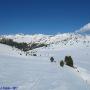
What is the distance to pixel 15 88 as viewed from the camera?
1588 centimetres

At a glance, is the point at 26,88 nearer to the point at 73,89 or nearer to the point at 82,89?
the point at 73,89

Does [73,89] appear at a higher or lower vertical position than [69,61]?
lower

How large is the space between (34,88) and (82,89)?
5.16 meters

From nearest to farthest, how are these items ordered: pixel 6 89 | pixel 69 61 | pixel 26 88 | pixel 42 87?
1. pixel 6 89
2. pixel 26 88
3. pixel 42 87
4. pixel 69 61

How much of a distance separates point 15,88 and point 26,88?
108 cm

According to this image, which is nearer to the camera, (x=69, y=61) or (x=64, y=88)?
(x=64, y=88)

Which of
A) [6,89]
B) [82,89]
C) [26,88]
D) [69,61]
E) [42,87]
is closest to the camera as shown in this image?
[6,89]

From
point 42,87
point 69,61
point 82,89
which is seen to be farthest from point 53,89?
point 69,61

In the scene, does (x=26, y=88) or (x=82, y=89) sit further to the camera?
(x=82, y=89)

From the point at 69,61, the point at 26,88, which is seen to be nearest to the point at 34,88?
the point at 26,88

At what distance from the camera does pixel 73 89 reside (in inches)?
732

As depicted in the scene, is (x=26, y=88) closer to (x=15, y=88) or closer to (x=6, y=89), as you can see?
(x=15, y=88)

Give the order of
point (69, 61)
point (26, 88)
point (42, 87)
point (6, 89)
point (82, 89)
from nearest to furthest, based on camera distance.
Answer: point (6, 89), point (26, 88), point (42, 87), point (82, 89), point (69, 61)

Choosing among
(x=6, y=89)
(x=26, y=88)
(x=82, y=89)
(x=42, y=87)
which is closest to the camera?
(x=6, y=89)
